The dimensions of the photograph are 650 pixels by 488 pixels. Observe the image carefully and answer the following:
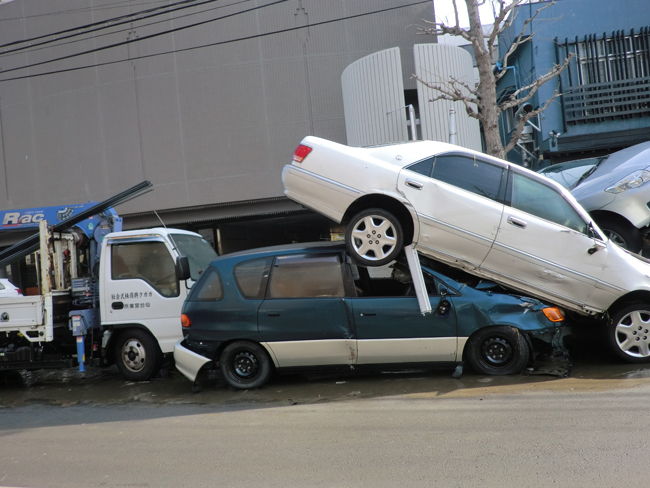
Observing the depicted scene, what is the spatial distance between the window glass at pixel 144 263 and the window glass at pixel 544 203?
4784 millimetres

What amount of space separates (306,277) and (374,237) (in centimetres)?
92

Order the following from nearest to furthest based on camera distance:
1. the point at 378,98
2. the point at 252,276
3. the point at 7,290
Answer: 1. the point at 252,276
2. the point at 7,290
3. the point at 378,98

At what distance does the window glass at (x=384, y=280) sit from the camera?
7.04m

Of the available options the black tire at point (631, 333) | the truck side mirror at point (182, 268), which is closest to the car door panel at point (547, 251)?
the black tire at point (631, 333)

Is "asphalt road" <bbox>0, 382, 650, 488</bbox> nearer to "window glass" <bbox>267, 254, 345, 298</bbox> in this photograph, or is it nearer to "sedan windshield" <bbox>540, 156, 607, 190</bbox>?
"window glass" <bbox>267, 254, 345, 298</bbox>

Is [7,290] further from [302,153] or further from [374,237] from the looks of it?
[374,237]

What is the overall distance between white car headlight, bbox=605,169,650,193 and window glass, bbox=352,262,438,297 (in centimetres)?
326

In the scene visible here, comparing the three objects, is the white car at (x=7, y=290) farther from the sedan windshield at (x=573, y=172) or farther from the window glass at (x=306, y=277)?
the sedan windshield at (x=573, y=172)

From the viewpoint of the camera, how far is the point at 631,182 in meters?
8.25

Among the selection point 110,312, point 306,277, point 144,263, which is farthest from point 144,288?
point 306,277

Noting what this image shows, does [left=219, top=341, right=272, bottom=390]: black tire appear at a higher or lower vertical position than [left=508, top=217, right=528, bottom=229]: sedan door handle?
lower

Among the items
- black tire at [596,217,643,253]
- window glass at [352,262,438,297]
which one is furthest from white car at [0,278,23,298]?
black tire at [596,217,643,253]

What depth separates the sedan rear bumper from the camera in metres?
7.29

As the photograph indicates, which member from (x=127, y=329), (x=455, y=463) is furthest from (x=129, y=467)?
(x=127, y=329)
